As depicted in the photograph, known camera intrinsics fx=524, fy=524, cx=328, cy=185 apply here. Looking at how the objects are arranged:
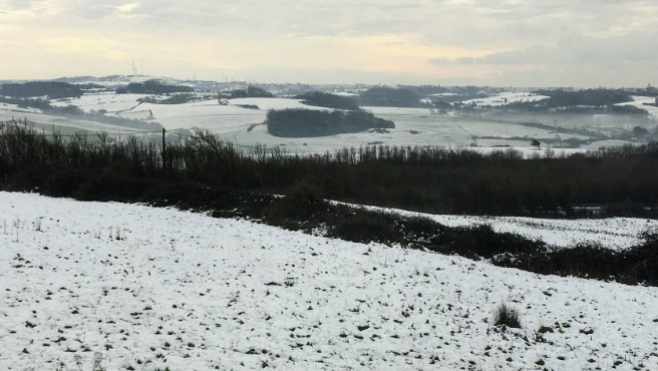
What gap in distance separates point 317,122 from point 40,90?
4058cm

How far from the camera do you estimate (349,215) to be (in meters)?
26.8

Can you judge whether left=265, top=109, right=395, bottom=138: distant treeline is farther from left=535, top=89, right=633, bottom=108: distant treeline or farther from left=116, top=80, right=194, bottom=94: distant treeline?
left=535, top=89, right=633, bottom=108: distant treeline

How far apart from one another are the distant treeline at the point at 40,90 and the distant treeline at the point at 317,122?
30.3m

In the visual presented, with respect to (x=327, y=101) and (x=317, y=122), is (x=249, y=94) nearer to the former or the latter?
(x=327, y=101)

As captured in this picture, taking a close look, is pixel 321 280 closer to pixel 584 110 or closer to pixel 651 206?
pixel 651 206

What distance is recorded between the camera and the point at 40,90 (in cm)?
7300

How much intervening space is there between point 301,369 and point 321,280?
5.83m

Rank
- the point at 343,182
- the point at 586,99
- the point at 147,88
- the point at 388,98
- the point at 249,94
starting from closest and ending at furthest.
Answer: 1. the point at 343,182
2. the point at 147,88
3. the point at 249,94
4. the point at 388,98
5. the point at 586,99

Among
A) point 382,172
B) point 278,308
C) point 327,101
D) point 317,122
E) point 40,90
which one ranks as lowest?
point 382,172

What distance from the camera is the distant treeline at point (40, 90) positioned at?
69.4 metres

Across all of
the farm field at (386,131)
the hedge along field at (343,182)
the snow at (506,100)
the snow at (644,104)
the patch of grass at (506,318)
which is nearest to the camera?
the patch of grass at (506,318)

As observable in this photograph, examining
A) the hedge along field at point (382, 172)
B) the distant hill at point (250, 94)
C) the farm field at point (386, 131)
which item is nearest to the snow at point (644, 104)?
the farm field at point (386, 131)

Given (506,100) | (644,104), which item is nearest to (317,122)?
(506,100)

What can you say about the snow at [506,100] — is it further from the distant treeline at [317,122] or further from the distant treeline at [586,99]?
the distant treeline at [317,122]
